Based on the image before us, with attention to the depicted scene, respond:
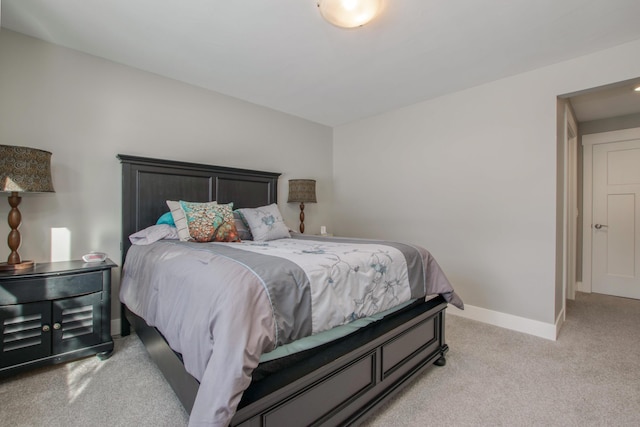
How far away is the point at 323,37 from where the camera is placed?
2164 millimetres

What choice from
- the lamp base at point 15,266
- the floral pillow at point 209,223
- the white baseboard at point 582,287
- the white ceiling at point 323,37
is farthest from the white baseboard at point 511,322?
the lamp base at point 15,266

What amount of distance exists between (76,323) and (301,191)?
2469 mm

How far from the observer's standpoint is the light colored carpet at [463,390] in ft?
4.97

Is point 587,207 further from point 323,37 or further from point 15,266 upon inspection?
point 15,266

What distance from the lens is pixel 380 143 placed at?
3.85 m

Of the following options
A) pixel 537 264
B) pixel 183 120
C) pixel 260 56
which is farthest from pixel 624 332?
pixel 183 120

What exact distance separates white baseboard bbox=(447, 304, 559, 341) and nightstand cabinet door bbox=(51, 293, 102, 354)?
323cm

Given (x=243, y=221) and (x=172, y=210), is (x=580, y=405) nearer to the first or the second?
(x=243, y=221)

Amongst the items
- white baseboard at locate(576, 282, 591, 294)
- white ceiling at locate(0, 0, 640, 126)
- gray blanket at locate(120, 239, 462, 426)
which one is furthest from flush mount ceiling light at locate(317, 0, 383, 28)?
white baseboard at locate(576, 282, 591, 294)

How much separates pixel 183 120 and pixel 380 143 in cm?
238

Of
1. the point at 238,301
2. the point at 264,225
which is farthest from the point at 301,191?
the point at 238,301

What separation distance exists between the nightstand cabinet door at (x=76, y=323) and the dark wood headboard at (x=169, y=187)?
0.57 metres

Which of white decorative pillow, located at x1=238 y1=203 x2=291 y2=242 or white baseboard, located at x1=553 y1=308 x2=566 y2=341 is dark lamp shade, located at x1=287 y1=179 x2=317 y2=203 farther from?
white baseboard, located at x1=553 y1=308 x2=566 y2=341

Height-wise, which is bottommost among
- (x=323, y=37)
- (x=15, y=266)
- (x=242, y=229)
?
(x=15, y=266)
